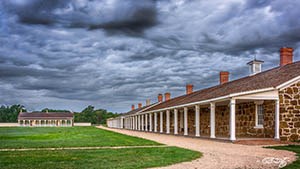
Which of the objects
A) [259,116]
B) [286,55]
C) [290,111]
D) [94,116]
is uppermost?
[286,55]

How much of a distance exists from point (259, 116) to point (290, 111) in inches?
86.2

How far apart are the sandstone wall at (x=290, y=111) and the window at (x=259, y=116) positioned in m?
1.86

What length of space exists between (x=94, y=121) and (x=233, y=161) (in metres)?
113

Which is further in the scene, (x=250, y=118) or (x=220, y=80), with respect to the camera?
(x=220, y=80)

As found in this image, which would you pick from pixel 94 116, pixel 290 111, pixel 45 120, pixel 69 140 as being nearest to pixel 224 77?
pixel 290 111

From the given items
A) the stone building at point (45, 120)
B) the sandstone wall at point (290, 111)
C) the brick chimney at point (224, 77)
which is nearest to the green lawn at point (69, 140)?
the sandstone wall at point (290, 111)

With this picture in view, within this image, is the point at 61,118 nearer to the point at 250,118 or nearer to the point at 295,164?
the point at 250,118

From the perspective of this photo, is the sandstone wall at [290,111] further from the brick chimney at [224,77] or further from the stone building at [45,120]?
the stone building at [45,120]

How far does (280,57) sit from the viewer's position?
22.5 metres

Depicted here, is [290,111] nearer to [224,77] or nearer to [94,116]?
[224,77]

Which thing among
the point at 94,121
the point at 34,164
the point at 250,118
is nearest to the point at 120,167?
the point at 34,164

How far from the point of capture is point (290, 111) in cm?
1747

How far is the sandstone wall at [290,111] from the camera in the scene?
17.4 m

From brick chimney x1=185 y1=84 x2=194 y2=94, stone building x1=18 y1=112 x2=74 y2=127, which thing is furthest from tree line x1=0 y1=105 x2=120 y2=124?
brick chimney x1=185 y1=84 x2=194 y2=94
